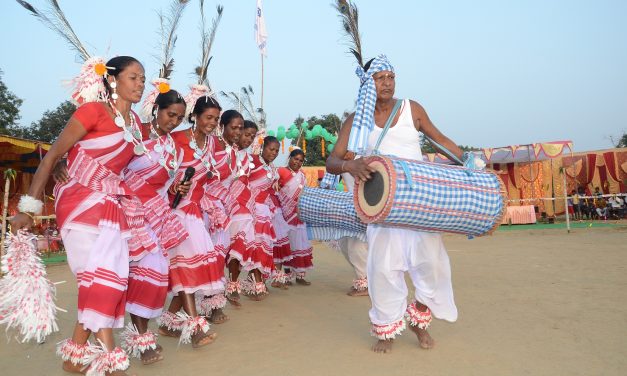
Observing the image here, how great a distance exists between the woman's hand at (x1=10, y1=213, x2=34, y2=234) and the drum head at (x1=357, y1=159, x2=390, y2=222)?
6.65 feet

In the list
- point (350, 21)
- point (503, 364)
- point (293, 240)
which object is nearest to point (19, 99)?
point (293, 240)

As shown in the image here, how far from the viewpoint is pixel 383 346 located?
3590 mm

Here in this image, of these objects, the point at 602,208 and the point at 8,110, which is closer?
the point at 602,208

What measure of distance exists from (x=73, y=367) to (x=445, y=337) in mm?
2598

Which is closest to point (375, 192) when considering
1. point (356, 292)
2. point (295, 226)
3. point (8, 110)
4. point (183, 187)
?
point (183, 187)

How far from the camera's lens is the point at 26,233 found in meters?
2.91

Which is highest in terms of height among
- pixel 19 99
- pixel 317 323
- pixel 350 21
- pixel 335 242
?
pixel 19 99

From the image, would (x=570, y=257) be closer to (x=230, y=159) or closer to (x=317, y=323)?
(x=317, y=323)

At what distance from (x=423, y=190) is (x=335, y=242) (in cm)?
339

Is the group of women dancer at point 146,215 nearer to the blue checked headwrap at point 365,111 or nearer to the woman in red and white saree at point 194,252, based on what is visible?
the woman in red and white saree at point 194,252

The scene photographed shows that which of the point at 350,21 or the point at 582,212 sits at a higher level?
the point at 350,21

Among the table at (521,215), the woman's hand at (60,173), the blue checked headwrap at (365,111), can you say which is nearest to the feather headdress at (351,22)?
the blue checked headwrap at (365,111)

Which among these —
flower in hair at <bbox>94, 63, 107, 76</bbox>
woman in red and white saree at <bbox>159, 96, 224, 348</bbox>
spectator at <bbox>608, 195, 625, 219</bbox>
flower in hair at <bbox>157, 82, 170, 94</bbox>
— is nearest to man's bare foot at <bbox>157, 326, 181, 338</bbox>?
woman in red and white saree at <bbox>159, 96, 224, 348</bbox>

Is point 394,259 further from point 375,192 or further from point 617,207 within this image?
point 617,207
